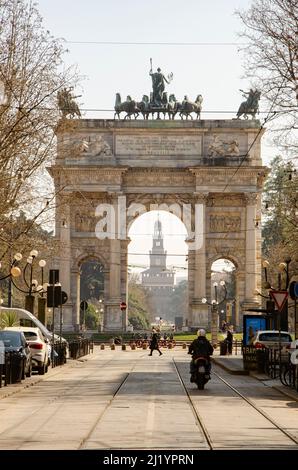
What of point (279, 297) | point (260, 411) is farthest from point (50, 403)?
point (279, 297)

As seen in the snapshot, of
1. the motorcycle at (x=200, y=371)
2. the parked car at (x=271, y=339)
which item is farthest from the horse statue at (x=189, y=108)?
the motorcycle at (x=200, y=371)

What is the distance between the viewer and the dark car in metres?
29.8

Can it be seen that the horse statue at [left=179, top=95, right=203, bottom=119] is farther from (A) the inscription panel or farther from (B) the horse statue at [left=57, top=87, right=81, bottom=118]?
(B) the horse statue at [left=57, top=87, right=81, bottom=118]

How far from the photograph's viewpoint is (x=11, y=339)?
105ft

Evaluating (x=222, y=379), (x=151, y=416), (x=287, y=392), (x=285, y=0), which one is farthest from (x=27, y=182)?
(x=151, y=416)

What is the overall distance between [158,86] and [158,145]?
5.33 meters

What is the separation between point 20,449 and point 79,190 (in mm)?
71418

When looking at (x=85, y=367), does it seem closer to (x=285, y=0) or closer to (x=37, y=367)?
(x=37, y=367)

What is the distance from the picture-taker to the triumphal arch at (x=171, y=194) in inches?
3442

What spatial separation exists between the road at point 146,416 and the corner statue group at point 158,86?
57622mm

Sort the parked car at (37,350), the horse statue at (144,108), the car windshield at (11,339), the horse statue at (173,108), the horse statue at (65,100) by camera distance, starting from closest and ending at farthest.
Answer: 1. the car windshield at (11,339)
2. the parked car at (37,350)
3. the horse statue at (65,100)
4. the horse statue at (144,108)
5. the horse statue at (173,108)

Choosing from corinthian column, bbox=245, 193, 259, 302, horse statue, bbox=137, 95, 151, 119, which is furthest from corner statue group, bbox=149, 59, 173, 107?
corinthian column, bbox=245, 193, 259, 302

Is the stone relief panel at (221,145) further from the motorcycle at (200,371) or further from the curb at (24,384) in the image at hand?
the motorcycle at (200,371)

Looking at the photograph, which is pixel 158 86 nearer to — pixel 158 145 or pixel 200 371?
pixel 158 145
